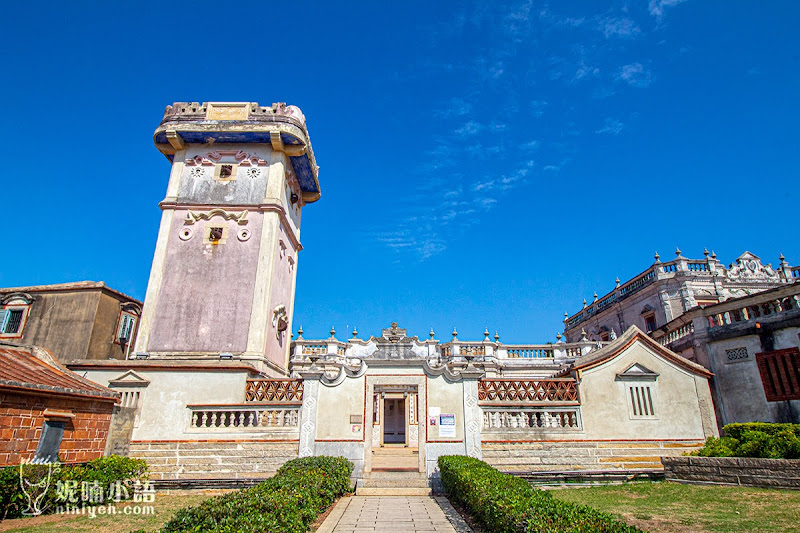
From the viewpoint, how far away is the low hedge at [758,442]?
414 inches

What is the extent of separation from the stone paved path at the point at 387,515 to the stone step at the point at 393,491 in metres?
0.35

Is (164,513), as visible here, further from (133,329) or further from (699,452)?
(699,452)

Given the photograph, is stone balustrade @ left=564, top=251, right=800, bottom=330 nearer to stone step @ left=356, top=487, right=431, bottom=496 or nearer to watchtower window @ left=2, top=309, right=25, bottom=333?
stone step @ left=356, top=487, right=431, bottom=496

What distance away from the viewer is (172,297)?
58.4ft

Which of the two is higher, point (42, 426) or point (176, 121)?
point (176, 121)

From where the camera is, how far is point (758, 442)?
10961 millimetres

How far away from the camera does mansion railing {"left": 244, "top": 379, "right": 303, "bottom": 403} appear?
13.3 m

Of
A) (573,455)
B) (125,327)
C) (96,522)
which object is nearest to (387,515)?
(96,522)

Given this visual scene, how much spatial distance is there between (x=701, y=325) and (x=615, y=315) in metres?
13.6

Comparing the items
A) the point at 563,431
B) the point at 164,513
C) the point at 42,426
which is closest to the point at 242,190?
the point at 42,426

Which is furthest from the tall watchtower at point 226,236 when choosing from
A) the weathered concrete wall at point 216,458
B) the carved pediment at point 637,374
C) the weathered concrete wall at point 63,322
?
the carved pediment at point 637,374

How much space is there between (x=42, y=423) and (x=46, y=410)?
31 centimetres

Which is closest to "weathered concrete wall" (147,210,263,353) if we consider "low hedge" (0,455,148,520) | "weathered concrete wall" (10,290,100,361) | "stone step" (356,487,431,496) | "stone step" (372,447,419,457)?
"weathered concrete wall" (10,290,100,361)

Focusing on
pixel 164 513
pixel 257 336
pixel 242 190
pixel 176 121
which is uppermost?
pixel 176 121
